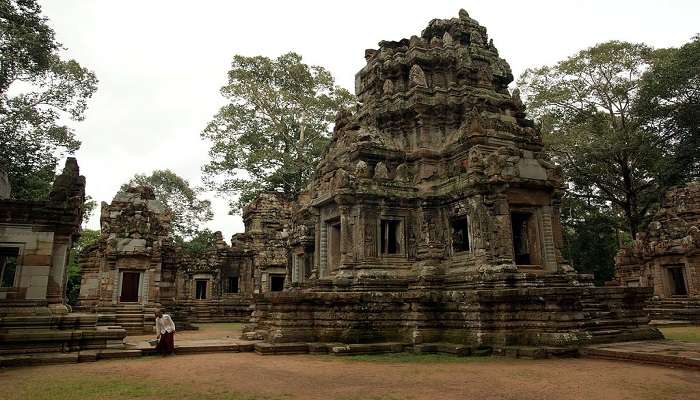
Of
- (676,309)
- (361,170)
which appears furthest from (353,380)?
(676,309)

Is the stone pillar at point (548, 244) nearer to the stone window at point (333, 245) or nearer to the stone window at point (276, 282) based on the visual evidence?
the stone window at point (333, 245)

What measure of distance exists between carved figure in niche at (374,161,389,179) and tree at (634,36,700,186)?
2246 cm

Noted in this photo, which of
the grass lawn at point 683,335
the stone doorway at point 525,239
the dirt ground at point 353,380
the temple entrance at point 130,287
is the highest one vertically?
the stone doorway at point 525,239

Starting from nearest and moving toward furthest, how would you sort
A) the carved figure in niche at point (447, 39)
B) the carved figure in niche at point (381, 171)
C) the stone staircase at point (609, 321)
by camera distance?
the stone staircase at point (609, 321), the carved figure in niche at point (381, 171), the carved figure in niche at point (447, 39)

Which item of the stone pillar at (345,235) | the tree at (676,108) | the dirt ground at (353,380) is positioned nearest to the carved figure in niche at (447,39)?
the stone pillar at (345,235)

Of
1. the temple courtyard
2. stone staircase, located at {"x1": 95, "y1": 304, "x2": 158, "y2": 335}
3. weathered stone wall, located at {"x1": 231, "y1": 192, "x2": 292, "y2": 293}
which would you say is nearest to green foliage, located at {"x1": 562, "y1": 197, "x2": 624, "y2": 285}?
weathered stone wall, located at {"x1": 231, "y1": 192, "x2": 292, "y2": 293}

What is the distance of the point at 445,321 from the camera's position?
1166cm

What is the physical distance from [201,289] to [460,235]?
64.7ft

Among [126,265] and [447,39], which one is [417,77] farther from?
[126,265]

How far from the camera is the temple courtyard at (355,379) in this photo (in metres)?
6.51

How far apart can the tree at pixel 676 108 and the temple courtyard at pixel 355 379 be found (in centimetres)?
2280

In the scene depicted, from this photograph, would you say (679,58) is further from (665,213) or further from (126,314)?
(126,314)

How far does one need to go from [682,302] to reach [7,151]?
103 feet

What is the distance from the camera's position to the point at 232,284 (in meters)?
29.5
